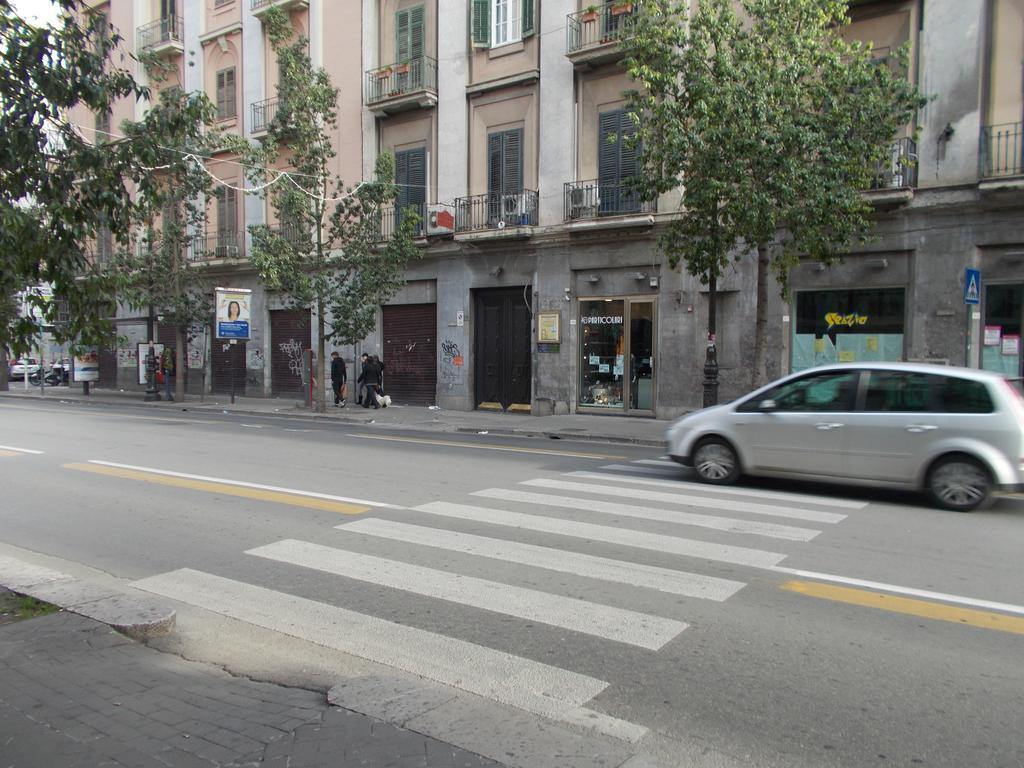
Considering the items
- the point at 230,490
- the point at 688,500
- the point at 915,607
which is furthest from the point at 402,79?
the point at 915,607

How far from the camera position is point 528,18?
2142 cm

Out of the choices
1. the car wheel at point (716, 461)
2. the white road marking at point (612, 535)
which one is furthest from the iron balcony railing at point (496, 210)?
the white road marking at point (612, 535)

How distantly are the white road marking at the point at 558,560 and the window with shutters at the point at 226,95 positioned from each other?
26.3 meters

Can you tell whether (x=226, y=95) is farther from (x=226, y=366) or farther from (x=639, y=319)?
(x=639, y=319)

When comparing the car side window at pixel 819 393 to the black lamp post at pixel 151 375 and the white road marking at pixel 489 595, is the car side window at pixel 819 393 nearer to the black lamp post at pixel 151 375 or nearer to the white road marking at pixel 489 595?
the white road marking at pixel 489 595

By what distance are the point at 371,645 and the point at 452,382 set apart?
1875cm

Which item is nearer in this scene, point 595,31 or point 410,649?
point 410,649

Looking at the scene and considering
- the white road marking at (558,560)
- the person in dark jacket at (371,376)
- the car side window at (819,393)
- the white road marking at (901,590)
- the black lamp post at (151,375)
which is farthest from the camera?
the black lamp post at (151,375)

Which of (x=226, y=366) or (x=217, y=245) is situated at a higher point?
(x=217, y=245)

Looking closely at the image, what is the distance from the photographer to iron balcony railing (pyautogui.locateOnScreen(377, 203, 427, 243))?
22.8m

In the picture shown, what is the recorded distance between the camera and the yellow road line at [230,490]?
827cm

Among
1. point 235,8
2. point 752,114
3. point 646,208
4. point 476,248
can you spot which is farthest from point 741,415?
point 235,8

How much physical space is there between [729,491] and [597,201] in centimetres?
1269

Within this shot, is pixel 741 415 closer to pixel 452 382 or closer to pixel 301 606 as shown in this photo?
pixel 301 606
